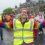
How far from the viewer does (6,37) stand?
23.6ft

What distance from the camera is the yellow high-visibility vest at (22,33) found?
21.0ft

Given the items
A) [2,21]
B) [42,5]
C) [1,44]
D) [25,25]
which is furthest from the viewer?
[42,5]

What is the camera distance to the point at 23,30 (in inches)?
252

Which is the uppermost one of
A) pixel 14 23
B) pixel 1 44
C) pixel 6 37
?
pixel 14 23

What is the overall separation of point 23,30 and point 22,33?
3.0 inches

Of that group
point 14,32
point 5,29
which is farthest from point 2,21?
point 14,32

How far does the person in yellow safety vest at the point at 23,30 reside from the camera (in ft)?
21.0

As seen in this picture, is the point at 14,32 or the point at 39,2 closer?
the point at 14,32

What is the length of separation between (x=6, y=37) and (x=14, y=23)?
85cm

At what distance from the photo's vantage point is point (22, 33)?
253 inches

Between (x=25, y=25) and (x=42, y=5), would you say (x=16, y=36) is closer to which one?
(x=25, y=25)

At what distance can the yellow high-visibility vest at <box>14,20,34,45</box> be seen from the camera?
6.39m

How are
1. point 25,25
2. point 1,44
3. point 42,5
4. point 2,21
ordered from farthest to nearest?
point 42,5 < point 1,44 < point 2,21 < point 25,25

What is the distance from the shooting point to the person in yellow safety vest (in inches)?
252
